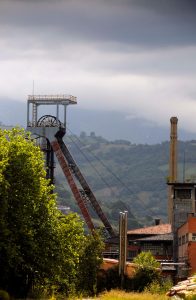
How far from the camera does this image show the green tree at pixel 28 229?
46.1 metres

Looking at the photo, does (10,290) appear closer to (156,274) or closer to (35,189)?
(35,189)

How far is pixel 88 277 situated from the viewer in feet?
211

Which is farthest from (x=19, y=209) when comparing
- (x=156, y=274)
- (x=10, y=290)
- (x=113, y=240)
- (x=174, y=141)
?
(x=174, y=141)

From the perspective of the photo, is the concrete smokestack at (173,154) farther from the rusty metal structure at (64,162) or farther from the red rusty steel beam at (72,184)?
the red rusty steel beam at (72,184)

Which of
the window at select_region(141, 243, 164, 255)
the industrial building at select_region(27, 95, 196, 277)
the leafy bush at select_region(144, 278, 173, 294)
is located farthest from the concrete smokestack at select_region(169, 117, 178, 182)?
the leafy bush at select_region(144, 278, 173, 294)

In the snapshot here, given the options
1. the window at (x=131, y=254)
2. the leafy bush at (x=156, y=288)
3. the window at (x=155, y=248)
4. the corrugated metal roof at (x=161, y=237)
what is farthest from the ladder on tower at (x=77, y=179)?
the leafy bush at (x=156, y=288)

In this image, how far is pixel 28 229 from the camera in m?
46.8

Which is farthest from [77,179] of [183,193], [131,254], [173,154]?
[173,154]

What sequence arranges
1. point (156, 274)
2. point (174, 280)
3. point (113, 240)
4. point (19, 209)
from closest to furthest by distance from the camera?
1. point (19, 209)
2. point (156, 274)
3. point (174, 280)
4. point (113, 240)

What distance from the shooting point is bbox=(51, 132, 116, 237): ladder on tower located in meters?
107

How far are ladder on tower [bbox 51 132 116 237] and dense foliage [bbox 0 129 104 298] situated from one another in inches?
2161

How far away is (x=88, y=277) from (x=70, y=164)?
1811 inches

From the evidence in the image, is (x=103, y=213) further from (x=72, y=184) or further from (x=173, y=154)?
(x=173, y=154)

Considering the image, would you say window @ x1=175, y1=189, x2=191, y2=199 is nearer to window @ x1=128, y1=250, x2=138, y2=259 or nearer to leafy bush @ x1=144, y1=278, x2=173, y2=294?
window @ x1=128, y1=250, x2=138, y2=259
